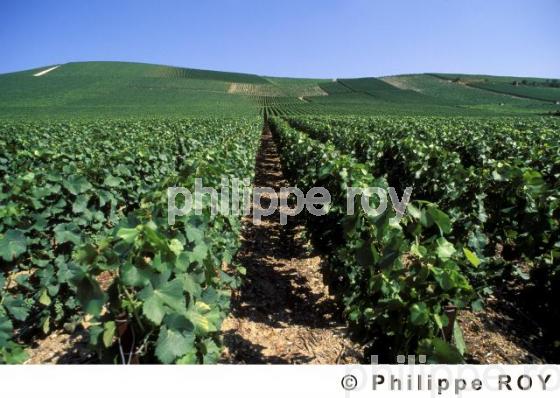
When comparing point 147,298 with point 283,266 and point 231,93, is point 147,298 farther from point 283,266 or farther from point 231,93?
point 231,93

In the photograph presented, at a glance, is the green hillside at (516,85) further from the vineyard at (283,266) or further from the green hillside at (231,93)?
the vineyard at (283,266)

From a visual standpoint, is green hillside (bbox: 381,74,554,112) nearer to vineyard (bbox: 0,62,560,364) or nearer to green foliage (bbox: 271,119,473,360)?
vineyard (bbox: 0,62,560,364)

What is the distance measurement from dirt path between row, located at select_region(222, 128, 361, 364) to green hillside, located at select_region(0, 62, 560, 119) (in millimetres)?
50090

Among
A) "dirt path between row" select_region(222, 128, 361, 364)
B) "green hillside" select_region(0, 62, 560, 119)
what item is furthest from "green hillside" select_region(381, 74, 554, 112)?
"dirt path between row" select_region(222, 128, 361, 364)

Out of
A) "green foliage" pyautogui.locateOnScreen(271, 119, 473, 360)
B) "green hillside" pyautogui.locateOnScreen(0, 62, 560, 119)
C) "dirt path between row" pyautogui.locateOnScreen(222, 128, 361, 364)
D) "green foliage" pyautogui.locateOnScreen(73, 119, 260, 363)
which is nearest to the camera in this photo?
"green foliage" pyautogui.locateOnScreen(73, 119, 260, 363)

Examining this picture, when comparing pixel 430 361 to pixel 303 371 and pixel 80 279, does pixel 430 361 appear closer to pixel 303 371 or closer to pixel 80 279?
pixel 303 371

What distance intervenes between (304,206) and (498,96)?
9061 centimetres

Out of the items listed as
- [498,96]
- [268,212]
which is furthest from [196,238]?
[498,96]

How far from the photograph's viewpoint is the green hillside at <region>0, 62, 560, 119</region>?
2357 inches

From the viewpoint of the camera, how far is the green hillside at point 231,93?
59.9 meters

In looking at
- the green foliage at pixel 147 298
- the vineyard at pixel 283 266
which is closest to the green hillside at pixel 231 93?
the vineyard at pixel 283 266

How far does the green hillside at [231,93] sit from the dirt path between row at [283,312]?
50.1m

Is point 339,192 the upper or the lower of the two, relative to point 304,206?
upper

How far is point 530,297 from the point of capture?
4.21 metres
